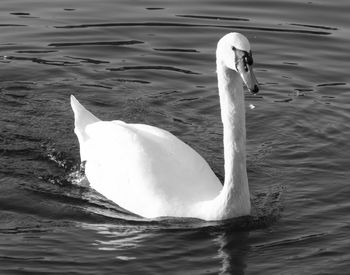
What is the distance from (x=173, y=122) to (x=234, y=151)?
3.03m

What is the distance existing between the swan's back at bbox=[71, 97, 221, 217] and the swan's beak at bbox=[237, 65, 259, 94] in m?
1.50

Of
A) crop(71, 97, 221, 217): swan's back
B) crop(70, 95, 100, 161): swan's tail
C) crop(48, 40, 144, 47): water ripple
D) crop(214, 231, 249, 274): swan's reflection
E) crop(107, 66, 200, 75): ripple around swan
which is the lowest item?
crop(214, 231, 249, 274): swan's reflection

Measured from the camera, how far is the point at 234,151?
10578mm

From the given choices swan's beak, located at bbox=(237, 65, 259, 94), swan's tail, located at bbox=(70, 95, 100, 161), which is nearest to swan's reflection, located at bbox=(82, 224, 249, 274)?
swan's beak, located at bbox=(237, 65, 259, 94)

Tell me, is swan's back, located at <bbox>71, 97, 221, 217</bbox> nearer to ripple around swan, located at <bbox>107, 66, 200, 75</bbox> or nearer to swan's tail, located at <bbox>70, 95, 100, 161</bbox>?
swan's tail, located at <bbox>70, 95, 100, 161</bbox>

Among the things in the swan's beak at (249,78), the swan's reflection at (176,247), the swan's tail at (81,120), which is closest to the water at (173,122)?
the swan's reflection at (176,247)

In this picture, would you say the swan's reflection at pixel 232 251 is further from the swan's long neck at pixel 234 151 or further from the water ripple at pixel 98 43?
the water ripple at pixel 98 43

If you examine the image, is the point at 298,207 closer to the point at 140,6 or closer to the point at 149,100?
the point at 149,100

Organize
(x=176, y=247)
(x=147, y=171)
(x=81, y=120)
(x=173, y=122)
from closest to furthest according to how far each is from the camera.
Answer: (x=176, y=247)
(x=147, y=171)
(x=81, y=120)
(x=173, y=122)

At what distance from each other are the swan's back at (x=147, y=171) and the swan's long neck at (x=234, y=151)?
32cm

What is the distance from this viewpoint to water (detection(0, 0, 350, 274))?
10.0 meters

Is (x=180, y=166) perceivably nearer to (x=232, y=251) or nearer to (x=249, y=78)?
(x=232, y=251)

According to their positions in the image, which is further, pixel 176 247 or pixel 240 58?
pixel 176 247

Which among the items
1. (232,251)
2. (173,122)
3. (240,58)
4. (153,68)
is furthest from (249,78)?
(153,68)
